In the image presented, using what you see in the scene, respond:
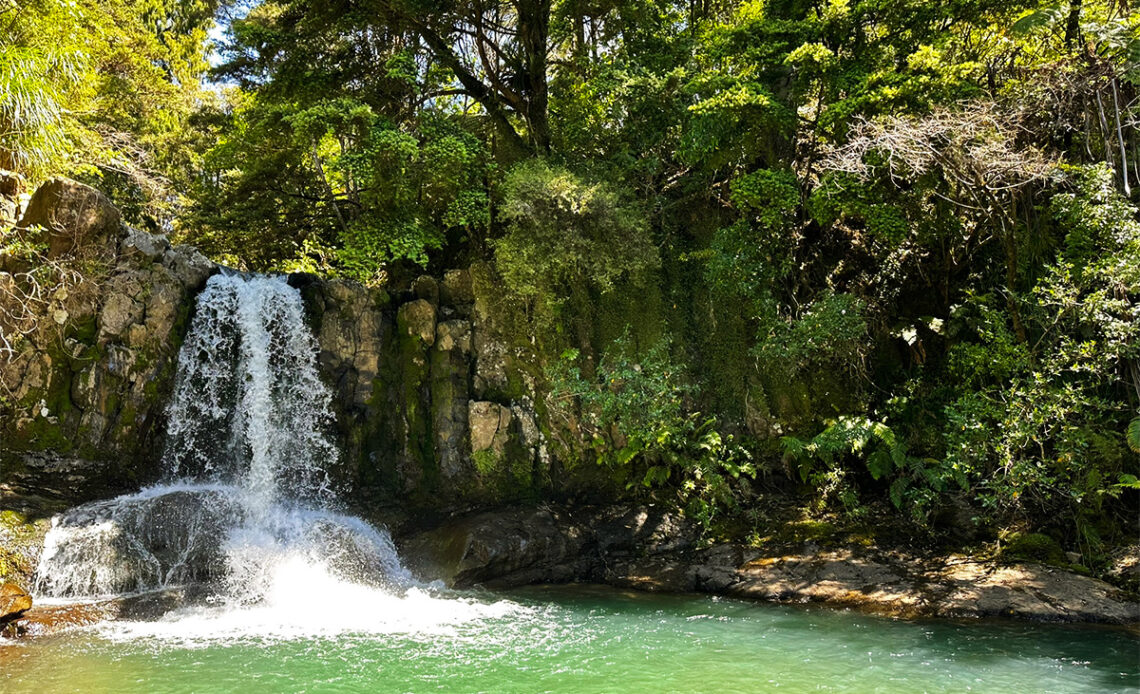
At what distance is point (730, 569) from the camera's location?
8.94 metres

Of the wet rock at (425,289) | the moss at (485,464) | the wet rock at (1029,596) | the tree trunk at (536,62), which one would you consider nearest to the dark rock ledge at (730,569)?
the wet rock at (1029,596)

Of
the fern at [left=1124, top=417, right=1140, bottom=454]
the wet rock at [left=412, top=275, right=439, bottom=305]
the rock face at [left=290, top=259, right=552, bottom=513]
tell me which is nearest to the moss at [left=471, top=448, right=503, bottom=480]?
the rock face at [left=290, top=259, right=552, bottom=513]

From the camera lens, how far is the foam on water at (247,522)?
772 centimetres

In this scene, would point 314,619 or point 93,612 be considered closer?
point 93,612

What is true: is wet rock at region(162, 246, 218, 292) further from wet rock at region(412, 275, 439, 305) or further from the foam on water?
wet rock at region(412, 275, 439, 305)

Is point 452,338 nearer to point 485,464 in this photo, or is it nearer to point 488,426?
point 488,426

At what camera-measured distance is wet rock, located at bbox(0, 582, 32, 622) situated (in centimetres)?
672

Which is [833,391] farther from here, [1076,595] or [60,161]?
[60,161]

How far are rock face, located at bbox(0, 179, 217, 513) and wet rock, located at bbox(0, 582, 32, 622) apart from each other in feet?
7.43

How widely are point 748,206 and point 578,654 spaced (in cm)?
720

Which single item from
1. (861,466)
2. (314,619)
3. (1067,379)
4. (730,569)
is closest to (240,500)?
(314,619)

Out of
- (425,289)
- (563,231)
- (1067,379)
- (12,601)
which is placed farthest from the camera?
(425,289)

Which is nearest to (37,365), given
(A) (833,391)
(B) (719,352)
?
(B) (719,352)

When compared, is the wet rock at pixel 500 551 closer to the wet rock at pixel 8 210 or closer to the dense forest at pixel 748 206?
the dense forest at pixel 748 206
